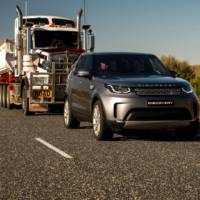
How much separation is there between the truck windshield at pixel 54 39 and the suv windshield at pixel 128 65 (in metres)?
7.90

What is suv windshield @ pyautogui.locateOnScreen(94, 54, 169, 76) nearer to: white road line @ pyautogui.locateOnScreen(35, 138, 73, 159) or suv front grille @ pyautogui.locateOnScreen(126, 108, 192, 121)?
suv front grille @ pyautogui.locateOnScreen(126, 108, 192, 121)

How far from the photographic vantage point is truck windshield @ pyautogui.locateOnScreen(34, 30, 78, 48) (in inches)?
805

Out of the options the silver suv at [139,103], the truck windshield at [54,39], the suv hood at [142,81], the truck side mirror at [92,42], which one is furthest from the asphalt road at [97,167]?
the truck side mirror at [92,42]

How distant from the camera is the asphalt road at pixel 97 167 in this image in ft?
21.9

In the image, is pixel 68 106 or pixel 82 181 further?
pixel 68 106

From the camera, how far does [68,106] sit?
13922mm

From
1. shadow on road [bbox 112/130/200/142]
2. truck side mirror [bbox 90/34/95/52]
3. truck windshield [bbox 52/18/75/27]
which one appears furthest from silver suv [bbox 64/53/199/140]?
truck windshield [bbox 52/18/75/27]

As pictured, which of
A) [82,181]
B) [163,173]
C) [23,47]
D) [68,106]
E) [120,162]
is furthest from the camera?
[23,47]

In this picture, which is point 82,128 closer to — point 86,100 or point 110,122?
point 86,100

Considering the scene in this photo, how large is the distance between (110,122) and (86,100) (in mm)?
1389

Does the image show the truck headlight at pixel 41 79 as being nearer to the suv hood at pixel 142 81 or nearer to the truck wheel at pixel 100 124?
the truck wheel at pixel 100 124

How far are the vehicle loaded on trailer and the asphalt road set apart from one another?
5.63 metres

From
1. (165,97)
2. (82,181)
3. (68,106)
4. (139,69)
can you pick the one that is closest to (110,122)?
(165,97)

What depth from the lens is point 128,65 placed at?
41.2ft
